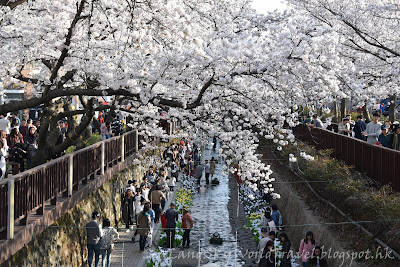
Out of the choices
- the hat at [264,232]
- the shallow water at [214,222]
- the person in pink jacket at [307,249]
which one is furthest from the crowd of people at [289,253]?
the shallow water at [214,222]

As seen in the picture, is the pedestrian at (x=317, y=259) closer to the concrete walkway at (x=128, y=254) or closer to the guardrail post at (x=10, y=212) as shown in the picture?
the concrete walkway at (x=128, y=254)

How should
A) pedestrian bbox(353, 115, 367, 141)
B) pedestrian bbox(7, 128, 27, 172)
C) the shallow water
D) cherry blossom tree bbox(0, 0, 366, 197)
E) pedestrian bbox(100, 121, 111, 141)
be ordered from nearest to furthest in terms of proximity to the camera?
cherry blossom tree bbox(0, 0, 366, 197), pedestrian bbox(7, 128, 27, 172), the shallow water, pedestrian bbox(353, 115, 367, 141), pedestrian bbox(100, 121, 111, 141)

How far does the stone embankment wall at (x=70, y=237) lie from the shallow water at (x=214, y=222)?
3.07 meters

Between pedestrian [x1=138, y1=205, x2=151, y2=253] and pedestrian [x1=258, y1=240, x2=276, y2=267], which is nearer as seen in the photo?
pedestrian [x1=258, y1=240, x2=276, y2=267]

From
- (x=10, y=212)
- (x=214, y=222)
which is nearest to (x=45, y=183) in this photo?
(x=10, y=212)

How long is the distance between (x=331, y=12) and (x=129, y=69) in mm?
7060

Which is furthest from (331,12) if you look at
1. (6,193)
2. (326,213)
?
(6,193)

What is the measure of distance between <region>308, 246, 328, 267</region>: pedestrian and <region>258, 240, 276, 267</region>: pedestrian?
0.84 metres

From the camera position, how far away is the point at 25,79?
49.9 feet

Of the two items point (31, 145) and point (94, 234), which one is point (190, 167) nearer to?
point (31, 145)

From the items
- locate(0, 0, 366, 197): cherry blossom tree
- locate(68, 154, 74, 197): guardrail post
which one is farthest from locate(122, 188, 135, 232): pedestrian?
locate(0, 0, 366, 197): cherry blossom tree

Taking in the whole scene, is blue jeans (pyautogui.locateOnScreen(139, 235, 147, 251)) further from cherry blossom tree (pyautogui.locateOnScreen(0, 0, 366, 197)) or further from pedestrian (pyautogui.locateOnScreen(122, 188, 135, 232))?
cherry blossom tree (pyautogui.locateOnScreen(0, 0, 366, 197))

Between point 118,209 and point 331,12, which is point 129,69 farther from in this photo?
point 118,209

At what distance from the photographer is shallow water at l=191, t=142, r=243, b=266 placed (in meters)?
17.4
